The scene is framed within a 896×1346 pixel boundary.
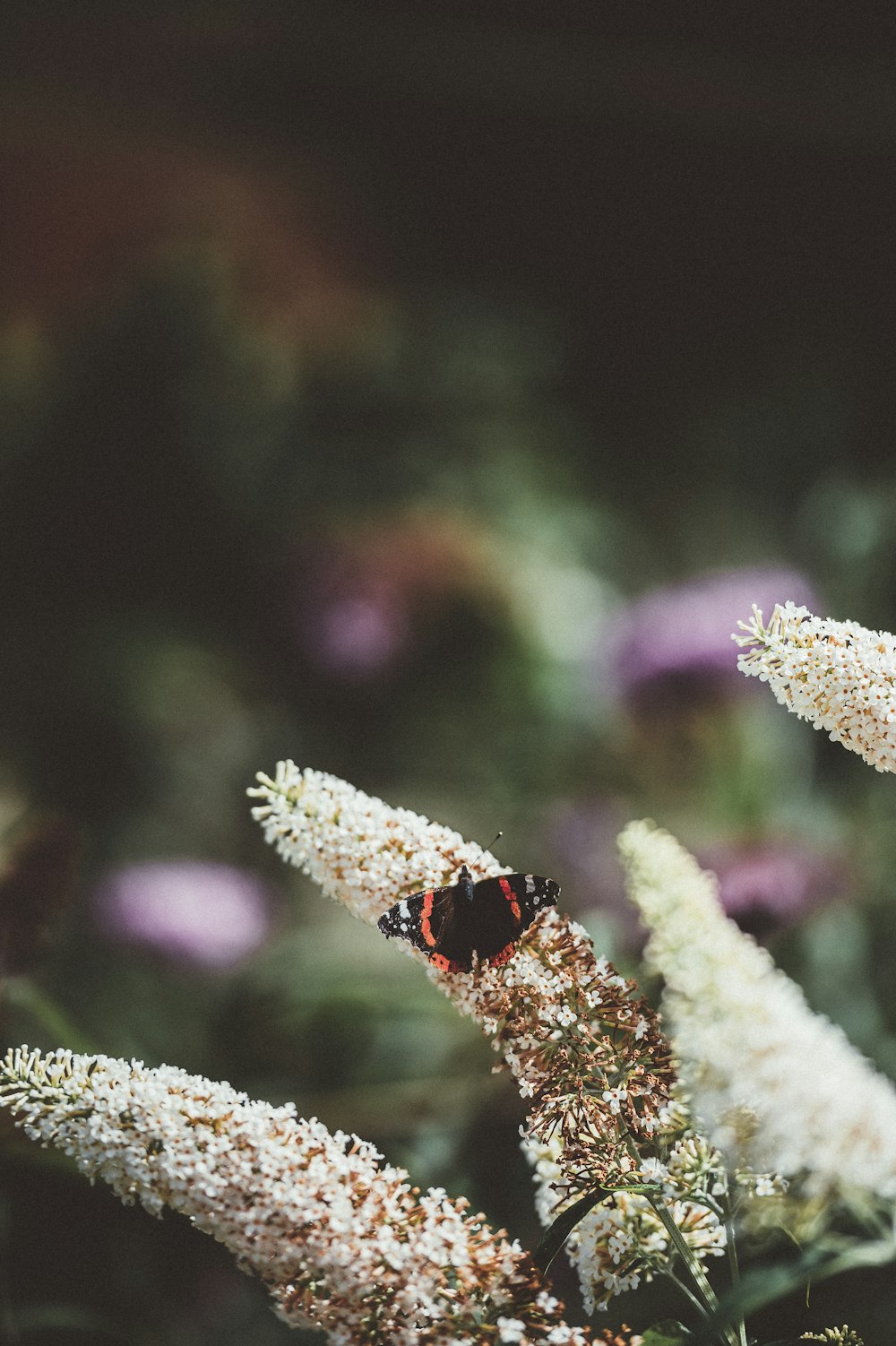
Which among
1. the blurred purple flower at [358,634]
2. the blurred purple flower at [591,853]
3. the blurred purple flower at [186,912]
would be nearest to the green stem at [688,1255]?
the blurred purple flower at [591,853]

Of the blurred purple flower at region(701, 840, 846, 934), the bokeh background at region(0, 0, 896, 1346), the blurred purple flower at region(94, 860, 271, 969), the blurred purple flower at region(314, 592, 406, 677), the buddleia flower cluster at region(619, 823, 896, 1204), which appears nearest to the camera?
the buddleia flower cluster at region(619, 823, 896, 1204)

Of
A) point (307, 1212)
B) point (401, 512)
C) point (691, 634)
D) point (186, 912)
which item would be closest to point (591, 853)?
point (691, 634)

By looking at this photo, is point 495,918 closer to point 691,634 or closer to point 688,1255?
point 688,1255

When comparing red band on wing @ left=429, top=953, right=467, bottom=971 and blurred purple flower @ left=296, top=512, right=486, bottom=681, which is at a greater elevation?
blurred purple flower @ left=296, top=512, right=486, bottom=681

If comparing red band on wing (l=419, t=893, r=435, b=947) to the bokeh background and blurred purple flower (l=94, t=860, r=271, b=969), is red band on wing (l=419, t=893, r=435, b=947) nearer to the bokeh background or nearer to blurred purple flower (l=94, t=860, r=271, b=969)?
the bokeh background

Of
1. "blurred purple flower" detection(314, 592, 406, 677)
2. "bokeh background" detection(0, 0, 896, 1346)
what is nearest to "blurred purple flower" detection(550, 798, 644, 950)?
"bokeh background" detection(0, 0, 896, 1346)

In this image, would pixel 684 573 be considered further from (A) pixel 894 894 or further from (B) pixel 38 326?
(B) pixel 38 326
